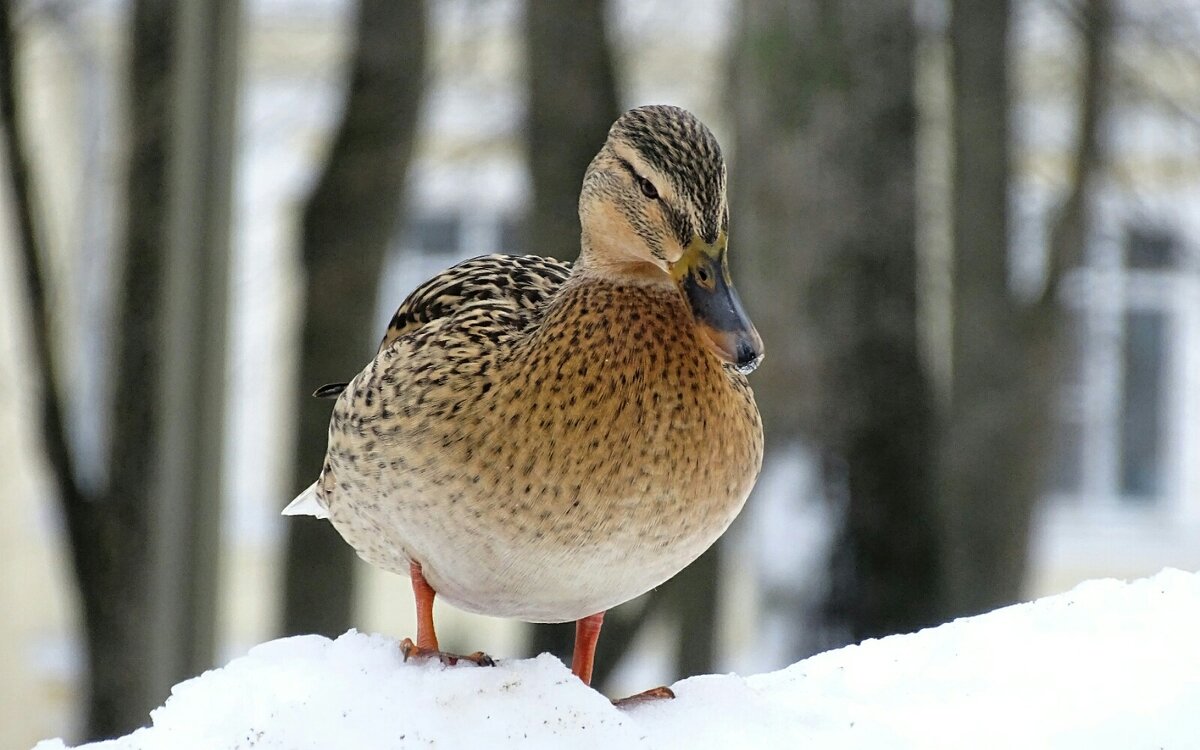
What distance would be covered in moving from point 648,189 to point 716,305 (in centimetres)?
23

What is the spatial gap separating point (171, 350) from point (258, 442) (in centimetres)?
978

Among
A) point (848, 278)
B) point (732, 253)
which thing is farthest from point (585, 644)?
point (732, 253)

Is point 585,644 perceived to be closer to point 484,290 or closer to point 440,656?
point 440,656

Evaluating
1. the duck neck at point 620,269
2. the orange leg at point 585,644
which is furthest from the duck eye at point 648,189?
the orange leg at point 585,644

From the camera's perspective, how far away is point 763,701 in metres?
2.77

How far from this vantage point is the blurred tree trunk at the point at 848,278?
6.49 m

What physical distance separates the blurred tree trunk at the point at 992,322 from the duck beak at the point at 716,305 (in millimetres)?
5606

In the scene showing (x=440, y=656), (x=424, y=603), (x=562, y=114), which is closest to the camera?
(x=440, y=656)

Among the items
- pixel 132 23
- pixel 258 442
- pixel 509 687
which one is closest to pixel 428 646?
pixel 509 687

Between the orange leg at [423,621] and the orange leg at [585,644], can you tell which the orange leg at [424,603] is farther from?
the orange leg at [585,644]

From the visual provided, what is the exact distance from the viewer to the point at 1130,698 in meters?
2.57

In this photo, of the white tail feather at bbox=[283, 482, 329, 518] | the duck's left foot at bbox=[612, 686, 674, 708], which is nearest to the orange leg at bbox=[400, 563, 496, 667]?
the duck's left foot at bbox=[612, 686, 674, 708]

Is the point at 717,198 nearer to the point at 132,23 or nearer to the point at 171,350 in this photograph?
the point at 171,350

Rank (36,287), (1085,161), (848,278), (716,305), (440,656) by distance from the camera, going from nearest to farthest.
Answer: (716,305) → (440,656) → (848,278) → (36,287) → (1085,161)
